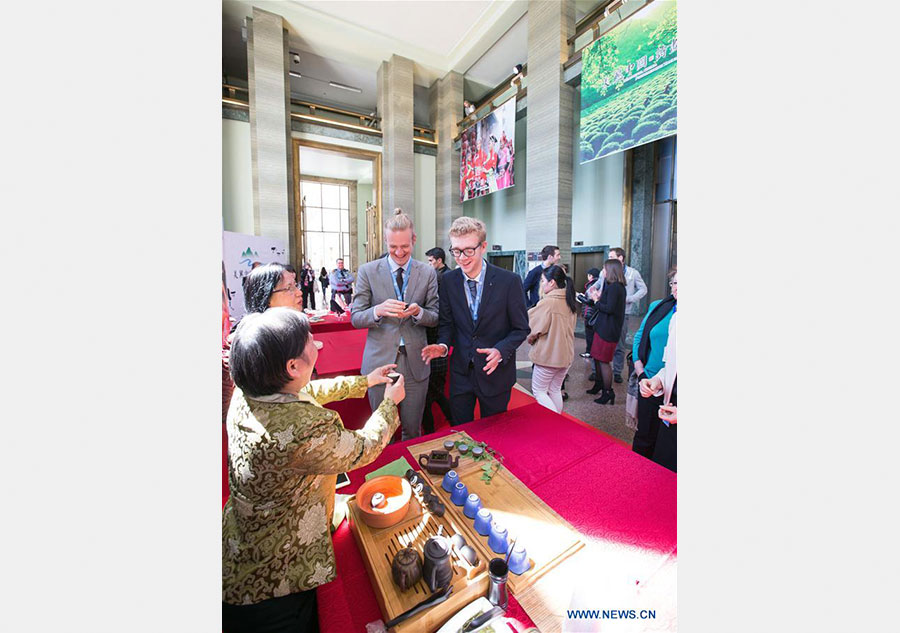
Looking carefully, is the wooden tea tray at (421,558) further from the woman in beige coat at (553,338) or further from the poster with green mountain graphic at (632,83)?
the poster with green mountain graphic at (632,83)

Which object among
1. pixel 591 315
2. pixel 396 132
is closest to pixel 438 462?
pixel 591 315

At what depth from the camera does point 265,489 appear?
86 centimetres

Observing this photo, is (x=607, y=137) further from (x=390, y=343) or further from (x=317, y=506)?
(x=317, y=506)

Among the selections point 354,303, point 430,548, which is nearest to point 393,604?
point 430,548

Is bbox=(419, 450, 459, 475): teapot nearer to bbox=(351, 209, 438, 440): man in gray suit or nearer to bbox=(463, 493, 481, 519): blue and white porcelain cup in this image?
→ bbox=(463, 493, 481, 519): blue and white porcelain cup

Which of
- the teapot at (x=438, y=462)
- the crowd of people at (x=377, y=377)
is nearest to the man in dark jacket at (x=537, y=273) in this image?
the crowd of people at (x=377, y=377)

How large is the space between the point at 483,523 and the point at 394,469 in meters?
0.42

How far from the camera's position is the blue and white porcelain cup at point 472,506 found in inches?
41.7

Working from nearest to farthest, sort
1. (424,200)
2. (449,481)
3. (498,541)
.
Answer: (498,541) → (449,481) → (424,200)

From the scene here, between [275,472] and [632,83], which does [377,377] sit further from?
[632,83]

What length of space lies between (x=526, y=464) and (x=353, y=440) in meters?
0.76

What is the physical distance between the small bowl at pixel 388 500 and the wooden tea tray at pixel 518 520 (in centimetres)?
13

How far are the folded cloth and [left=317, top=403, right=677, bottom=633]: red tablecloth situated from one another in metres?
0.05

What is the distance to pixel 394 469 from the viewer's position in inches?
50.9
